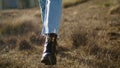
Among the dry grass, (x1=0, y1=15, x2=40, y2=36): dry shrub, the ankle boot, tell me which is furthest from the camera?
(x1=0, y1=15, x2=40, y2=36): dry shrub

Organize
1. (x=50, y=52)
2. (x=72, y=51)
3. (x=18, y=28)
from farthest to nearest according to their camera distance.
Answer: (x=18, y=28) → (x=72, y=51) → (x=50, y=52)

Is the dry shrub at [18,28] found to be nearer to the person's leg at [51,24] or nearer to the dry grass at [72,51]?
the dry grass at [72,51]

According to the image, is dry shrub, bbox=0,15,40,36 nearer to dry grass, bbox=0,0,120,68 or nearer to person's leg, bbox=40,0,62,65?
dry grass, bbox=0,0,120,68

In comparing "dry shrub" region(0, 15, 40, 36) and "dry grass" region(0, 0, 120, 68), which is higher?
"dry shrub" region(0, 15, 40, 36)

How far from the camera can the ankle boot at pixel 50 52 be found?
113 inches

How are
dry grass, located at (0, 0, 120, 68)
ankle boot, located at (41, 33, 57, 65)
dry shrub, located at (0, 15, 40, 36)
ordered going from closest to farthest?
ankle boot, located at (41, 33, 57, 65) → dry grass, located at (0, 0, 120, 68) → dry shrub, located at (0, 15, 40, 36)

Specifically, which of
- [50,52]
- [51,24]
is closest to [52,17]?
[51,24]

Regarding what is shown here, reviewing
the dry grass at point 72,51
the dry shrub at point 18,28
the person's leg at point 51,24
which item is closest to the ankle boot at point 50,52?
the person's leg at point 51,24

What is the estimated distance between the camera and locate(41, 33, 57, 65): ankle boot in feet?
9.39

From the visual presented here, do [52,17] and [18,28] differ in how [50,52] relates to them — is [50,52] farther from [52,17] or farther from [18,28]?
[18,28]

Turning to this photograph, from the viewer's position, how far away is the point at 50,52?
293 centimetres

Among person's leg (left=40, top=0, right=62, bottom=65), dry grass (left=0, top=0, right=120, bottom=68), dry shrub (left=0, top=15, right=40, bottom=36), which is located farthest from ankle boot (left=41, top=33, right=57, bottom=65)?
dry shrub (left=0, top=15, right=40, bottom=36)

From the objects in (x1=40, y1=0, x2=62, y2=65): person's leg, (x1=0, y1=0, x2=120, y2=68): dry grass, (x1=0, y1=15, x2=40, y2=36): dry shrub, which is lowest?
(x1=0, y1=0, x2=120, y2=68): dry grass

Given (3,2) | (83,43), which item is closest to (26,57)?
(83,43)
